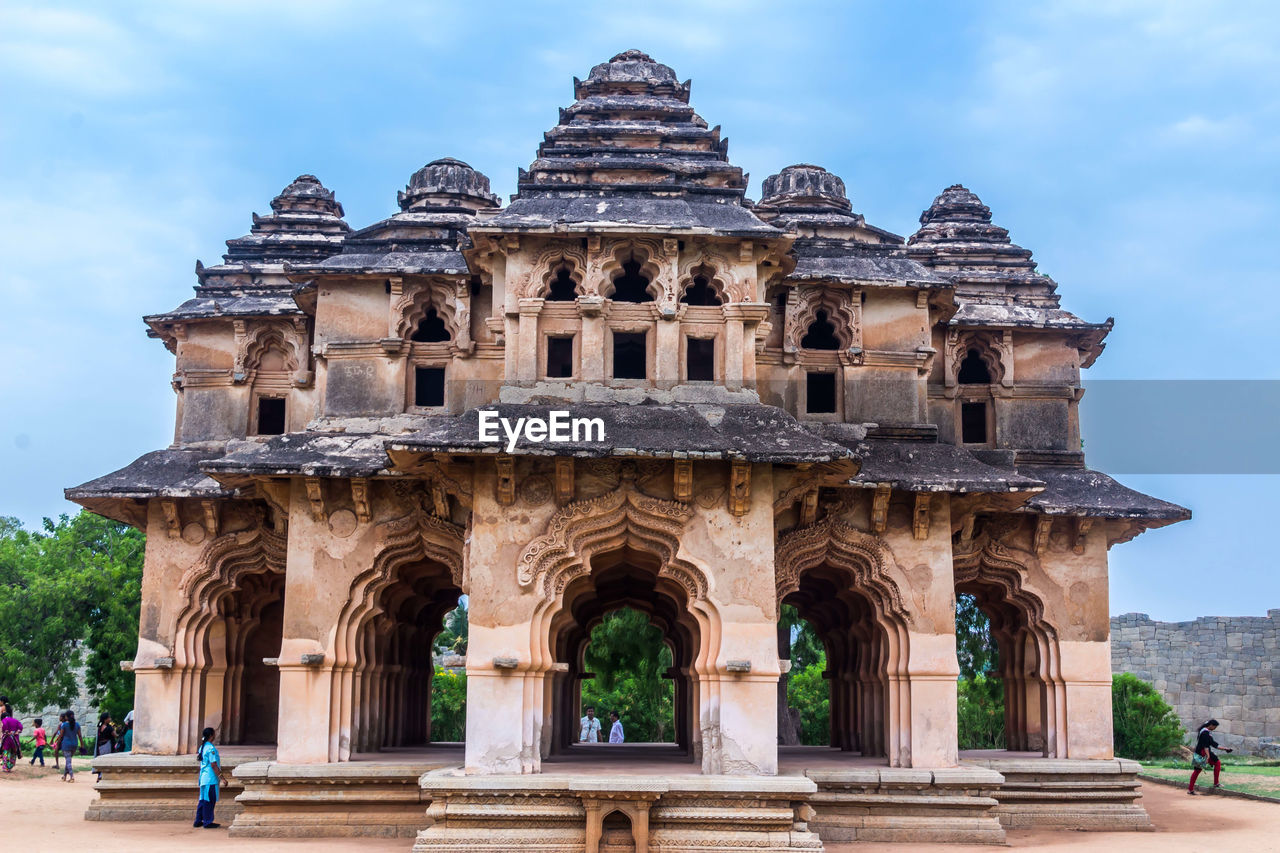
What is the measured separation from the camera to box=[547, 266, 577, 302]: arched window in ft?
51.3

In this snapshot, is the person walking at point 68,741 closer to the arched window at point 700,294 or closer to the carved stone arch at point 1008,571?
the arched window at point 700,294

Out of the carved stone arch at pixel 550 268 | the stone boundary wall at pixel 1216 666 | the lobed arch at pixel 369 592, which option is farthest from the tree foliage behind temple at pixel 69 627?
the stone boundary wall at pixel 1216 666

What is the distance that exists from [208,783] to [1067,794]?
11231mm

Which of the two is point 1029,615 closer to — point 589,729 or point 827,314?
point 827,314

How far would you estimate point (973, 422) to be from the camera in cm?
2014

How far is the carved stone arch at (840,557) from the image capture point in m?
16.3

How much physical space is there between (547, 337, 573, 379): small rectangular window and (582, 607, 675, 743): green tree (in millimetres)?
12790

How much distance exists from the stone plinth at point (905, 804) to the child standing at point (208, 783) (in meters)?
7.43

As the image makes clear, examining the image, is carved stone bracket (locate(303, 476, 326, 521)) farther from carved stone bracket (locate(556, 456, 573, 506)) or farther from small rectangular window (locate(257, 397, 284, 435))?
small rectangular window (locate(257, 397, 284, 435))

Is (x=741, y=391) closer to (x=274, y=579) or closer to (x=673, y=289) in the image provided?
(x=673, y=289)

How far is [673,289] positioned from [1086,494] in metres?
7.06

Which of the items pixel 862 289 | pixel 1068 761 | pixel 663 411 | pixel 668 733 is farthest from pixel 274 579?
pixel 668 733

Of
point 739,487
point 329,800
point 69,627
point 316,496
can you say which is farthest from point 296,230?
point 69,627

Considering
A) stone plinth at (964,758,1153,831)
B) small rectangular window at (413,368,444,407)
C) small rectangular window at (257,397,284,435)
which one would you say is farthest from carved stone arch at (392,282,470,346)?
stone plinth at (964,758,1153,831)
